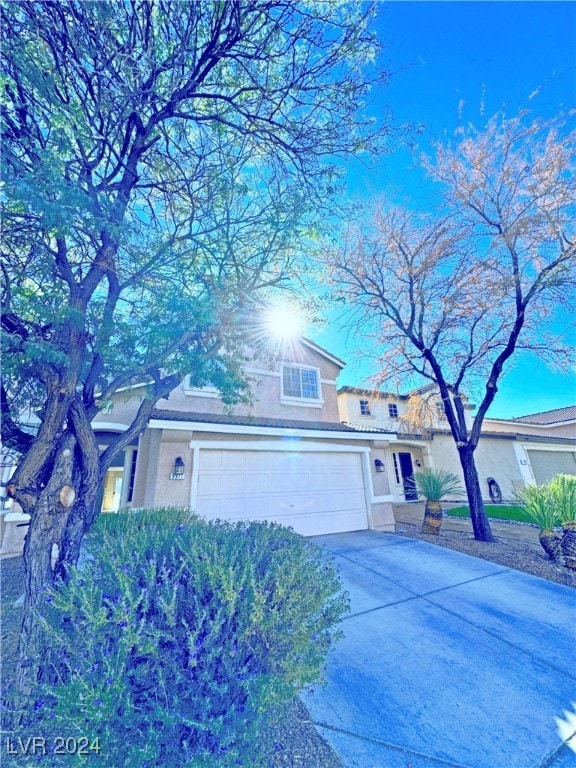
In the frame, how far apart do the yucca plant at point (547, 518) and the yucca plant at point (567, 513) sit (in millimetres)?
76

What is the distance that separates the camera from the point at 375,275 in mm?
10297

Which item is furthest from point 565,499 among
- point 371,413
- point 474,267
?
point 371,413

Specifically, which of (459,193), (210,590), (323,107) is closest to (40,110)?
(323,107)

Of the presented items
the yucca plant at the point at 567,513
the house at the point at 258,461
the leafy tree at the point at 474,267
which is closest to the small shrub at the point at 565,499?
the yucca plant at the point at 567,513

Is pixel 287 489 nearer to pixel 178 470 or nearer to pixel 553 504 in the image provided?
pixel 178 470

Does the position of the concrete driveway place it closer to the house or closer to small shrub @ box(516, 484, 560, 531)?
small shrub @ box(516, 484, 560, 531)

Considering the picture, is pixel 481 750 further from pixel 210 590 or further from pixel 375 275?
pixel 375 275

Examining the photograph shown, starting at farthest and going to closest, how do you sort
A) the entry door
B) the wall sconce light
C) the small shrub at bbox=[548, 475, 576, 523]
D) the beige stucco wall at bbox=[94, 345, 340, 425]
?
the entry door < the beige stucco wall at bbox=[94, 345, 340, 425] < the wall sconce light < the small shrub at bbox=[548, 475, 576, 523]

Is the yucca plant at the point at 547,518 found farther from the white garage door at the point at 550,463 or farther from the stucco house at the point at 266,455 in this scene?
the white garage door at the point at 550,463

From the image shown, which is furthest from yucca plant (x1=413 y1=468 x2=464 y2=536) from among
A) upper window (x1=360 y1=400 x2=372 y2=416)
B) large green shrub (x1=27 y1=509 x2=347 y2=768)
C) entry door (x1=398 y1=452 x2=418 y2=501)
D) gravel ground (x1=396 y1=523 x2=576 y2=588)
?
upper window (x1=360 y1=400 x2=372 y2=416)

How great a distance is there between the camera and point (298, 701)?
10.1 feet

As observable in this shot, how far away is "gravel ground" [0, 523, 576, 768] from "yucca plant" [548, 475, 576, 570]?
0.40 metres

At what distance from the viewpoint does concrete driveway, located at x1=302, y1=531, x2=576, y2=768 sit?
2592 millimetres

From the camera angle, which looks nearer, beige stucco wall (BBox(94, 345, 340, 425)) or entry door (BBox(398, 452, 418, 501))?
beige stucco wall (BBox(94, 345, 340, 425))
